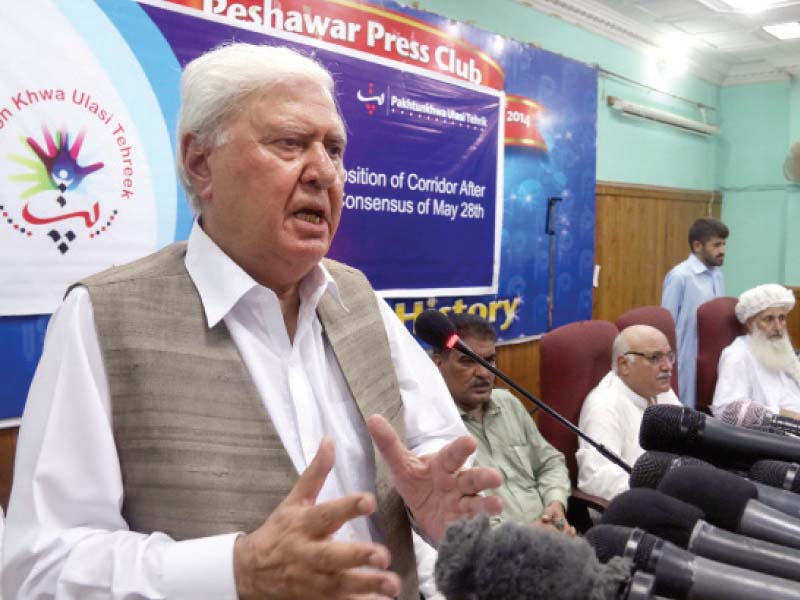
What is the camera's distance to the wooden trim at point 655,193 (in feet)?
17.6

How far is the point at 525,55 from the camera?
13.9ft

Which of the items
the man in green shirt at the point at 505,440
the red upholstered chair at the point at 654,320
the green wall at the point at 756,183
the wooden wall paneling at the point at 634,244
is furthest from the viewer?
the green wall at the point at 756,183

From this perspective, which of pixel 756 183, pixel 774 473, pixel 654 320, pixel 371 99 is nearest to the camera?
pixel 774 473

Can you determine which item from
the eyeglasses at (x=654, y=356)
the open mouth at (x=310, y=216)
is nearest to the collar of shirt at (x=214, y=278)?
the open mouth at (x=310, y=216)

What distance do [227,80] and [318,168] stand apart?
19cm

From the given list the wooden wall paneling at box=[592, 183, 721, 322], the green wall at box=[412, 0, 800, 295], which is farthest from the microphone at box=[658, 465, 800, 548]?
the green wall at box=[412, 0, 800, 295]

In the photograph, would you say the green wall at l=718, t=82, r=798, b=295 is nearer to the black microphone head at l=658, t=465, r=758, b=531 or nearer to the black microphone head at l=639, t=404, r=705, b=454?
the black microphone head at l=639, t=404, r=705, b=454

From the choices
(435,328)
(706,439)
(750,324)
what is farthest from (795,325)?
(706,439)

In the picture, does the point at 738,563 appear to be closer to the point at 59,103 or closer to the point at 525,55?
the point at 59,103

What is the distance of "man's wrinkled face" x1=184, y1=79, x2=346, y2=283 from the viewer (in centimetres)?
103

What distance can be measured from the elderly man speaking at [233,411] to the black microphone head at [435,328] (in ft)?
1.68

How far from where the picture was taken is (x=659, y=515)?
55cm

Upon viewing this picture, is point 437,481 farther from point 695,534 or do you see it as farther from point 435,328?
point 435,328

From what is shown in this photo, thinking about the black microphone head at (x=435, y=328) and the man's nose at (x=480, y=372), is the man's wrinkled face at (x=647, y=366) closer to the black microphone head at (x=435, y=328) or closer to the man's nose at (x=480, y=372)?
the man's nose at (x=480, y=372)
